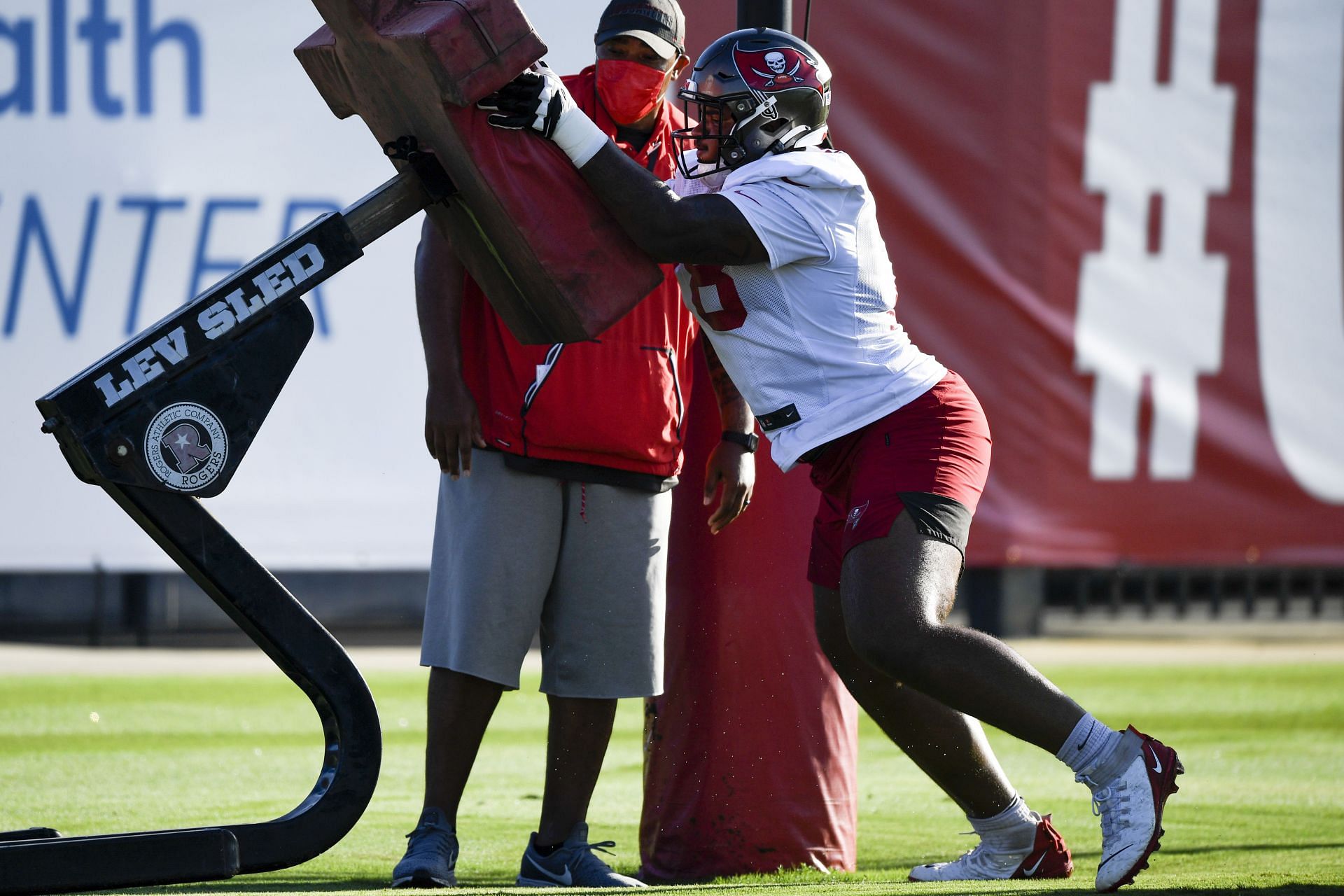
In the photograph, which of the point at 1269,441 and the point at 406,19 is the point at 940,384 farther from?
the point at 1269,441

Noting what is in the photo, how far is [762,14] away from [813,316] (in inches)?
34.3

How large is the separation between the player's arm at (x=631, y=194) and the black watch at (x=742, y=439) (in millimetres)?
643

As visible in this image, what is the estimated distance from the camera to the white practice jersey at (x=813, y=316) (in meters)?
3.01

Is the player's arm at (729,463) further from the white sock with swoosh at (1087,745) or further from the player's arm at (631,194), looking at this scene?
the white sock with swoosh at (1087,745)

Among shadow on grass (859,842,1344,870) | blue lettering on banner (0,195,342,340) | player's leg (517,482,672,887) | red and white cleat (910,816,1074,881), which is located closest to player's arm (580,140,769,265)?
player's leg (517,482,672,887)

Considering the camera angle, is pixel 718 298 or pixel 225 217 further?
pixel 225 217

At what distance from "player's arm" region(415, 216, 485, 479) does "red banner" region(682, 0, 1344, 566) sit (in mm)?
5059

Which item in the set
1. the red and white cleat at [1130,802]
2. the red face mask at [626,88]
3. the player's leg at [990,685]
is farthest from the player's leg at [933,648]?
the red face mask at [626,88]

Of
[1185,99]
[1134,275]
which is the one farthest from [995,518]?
[1185,99]

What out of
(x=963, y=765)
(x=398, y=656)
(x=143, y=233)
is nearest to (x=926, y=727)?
(x=963, y=765)

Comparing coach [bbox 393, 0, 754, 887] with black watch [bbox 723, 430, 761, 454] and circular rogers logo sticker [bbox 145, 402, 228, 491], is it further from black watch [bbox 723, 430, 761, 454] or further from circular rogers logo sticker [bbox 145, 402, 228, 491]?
circular rogers logo sticker [bbox 145, 402, 228, 491]

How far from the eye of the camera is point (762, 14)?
3.55 metres

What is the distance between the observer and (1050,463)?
Result: 8297 mm

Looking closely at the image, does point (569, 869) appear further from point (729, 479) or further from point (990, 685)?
point (990, 685)
